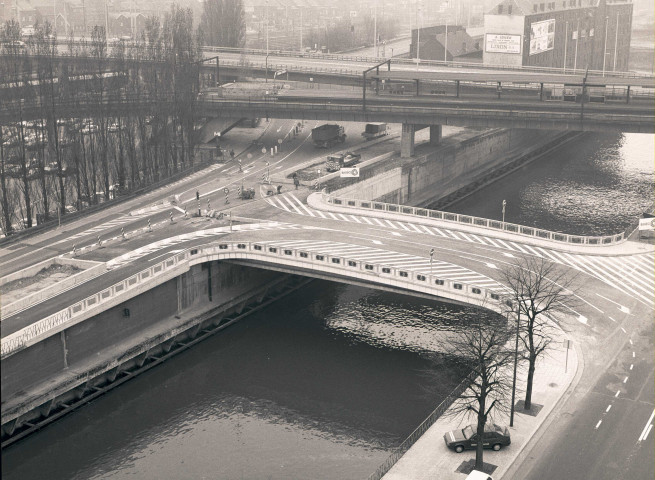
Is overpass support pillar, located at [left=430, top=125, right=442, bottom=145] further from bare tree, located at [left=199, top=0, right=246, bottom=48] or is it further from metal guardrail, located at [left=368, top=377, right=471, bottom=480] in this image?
metal guardrail, located at [left=368, top=377, right=471, bottom=480]

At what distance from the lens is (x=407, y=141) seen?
425 feet

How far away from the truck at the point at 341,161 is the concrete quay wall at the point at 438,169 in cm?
290

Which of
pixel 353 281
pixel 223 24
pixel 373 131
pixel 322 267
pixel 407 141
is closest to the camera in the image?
pixel 322 267

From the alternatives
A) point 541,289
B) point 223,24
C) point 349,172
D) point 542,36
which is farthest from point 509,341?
point 223,24

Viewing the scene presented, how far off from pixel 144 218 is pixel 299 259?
23.1 m

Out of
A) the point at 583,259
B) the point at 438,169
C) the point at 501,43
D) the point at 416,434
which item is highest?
the point at 501,43

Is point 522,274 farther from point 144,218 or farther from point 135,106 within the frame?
point 135,106

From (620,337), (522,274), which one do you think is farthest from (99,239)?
(620,337)

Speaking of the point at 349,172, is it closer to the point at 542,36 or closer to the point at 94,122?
the point at 94,122

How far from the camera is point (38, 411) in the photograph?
7031 cm

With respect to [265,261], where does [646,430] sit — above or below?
below

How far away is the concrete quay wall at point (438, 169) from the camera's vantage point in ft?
392

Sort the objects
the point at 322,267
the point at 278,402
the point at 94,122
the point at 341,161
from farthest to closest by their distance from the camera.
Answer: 1. the point at 341,161
2. the point at 94,122
3. the point at 322,267
4. the point at 278,402

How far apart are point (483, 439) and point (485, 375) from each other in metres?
4.31
